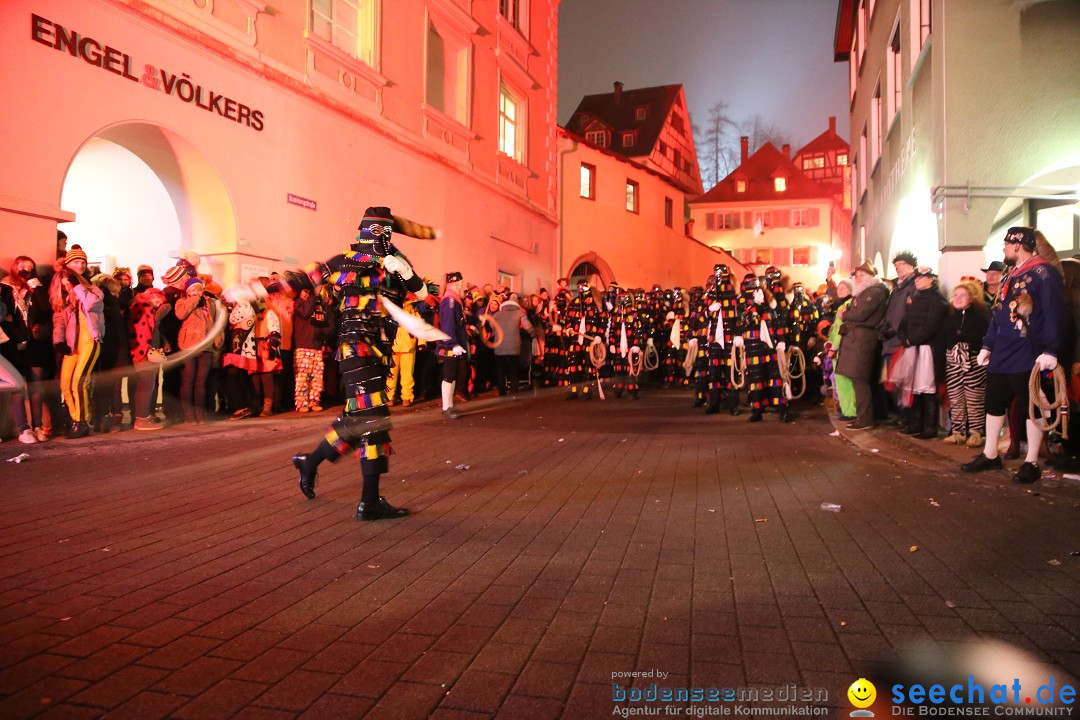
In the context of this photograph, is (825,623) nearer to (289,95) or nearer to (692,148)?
(289,95)

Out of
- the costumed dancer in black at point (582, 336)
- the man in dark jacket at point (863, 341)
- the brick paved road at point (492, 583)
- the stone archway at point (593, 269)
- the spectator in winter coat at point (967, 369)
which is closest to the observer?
the brick paved road at point (492, 583)

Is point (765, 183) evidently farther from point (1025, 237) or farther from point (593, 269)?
point (1025, 237)

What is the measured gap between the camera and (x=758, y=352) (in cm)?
1185

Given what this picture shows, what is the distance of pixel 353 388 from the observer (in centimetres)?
543

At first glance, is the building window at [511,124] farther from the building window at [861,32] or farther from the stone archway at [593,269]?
the building window at [861,32]

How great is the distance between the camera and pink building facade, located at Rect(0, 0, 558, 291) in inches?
379

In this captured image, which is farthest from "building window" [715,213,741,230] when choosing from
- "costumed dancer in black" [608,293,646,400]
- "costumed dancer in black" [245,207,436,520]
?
"costumed dancer in black" [245,207,436,520]

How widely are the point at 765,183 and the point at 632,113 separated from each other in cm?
1394

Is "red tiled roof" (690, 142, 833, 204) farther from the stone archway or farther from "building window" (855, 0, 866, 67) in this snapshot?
"building window" (855, 0, 866, 67)

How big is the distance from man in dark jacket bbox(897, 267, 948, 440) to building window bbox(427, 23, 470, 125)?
533 inches

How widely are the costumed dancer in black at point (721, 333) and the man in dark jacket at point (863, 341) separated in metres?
2.43

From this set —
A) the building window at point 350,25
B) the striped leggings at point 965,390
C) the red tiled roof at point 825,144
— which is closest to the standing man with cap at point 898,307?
the striped leggings at point 965,390

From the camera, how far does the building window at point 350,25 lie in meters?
14.9

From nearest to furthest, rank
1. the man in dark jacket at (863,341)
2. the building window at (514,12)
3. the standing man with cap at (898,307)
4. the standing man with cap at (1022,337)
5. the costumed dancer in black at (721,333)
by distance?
the standing man with cap at (1022,337) < the standing man with cap at (898,307) < the man in dark jacket at (863,341) < the costumed dancer in black at (721,333) < the building window at (514,12)
